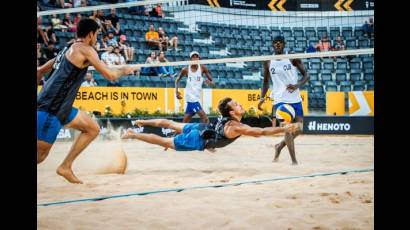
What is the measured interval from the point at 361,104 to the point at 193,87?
4624 mm

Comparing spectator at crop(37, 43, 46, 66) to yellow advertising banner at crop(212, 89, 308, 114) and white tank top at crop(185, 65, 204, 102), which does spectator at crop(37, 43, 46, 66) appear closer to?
white tank top at crop(185, 65, 204, 102)

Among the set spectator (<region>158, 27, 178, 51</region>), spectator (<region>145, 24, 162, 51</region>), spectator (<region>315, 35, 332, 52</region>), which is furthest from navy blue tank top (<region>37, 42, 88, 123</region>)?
spectator (<region>315, 35, 332, 52</region>)

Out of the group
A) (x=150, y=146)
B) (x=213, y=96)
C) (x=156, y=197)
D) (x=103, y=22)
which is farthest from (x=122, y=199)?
(x=213, y=96)

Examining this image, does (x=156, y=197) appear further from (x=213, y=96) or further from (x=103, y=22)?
(x=213, y=96)

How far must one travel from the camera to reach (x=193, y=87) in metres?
7.50

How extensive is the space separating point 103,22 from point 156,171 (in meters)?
3.61

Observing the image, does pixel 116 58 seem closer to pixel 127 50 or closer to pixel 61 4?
pixel 127 50

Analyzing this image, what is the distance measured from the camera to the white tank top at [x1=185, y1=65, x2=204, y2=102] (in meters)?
7.47

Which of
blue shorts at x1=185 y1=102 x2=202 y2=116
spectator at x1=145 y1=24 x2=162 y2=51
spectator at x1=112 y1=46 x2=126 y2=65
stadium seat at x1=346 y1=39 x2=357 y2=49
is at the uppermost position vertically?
stadium seat at x1=346 y1=39 x2=357 y2=49

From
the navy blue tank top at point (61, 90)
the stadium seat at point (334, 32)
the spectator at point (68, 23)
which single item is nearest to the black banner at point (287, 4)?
the stadium seat at point (334, 32)

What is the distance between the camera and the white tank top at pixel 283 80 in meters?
5.73

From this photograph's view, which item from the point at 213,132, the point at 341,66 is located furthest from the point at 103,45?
the point at 341,66

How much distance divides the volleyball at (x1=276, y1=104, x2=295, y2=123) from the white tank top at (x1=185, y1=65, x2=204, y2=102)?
1.96m

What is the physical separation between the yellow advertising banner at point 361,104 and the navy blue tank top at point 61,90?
7937 millimetres
